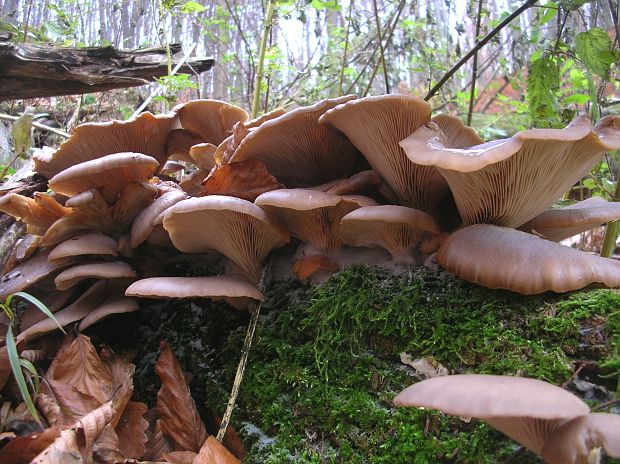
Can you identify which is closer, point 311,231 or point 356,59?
point 311,231

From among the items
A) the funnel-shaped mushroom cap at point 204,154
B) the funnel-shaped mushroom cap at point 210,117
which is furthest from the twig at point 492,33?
the funnel-shaped mushroom cap at point 204,154

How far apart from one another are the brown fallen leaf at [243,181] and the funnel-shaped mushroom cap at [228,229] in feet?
0.56

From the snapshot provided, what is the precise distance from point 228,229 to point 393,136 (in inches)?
32.4

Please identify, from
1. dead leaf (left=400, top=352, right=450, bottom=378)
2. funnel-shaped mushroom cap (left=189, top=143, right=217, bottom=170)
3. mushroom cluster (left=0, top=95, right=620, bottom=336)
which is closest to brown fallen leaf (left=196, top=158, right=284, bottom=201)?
mushroom cluster (left=0, top=95, right=620, bottom=336)

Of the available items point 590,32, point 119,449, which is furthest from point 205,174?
point 590,32

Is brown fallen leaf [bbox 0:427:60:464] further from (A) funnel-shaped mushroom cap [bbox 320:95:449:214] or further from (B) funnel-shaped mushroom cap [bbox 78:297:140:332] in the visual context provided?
(A) funnel-shaped mushroom cap [bbox 320:95:449:214]

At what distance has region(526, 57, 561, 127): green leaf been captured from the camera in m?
2.71

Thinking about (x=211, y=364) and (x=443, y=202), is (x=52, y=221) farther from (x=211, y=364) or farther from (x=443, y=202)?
(x=443, y=202)

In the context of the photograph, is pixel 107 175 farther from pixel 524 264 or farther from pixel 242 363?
pixel 524 264

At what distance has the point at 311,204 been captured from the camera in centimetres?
182

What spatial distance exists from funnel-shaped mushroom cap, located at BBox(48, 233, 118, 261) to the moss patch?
0.69m

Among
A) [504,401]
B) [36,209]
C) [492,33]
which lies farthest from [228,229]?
[492,33]

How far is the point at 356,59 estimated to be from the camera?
736 cm

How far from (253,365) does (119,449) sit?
0.60 m
